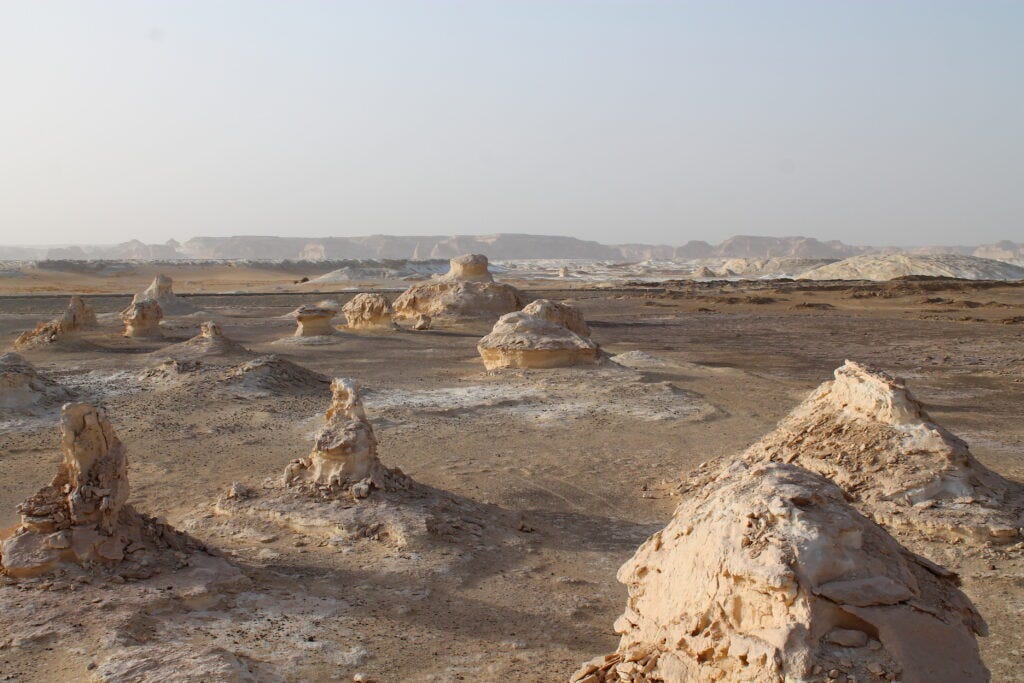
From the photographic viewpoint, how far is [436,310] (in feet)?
80.0

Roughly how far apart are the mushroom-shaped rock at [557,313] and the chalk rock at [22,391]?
29.0ft

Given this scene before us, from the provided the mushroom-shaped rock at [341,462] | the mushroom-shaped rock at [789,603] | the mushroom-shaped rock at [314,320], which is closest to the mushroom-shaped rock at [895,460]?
the mushroom-shaped rock at [789,603]

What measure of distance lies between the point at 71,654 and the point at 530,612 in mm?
2496

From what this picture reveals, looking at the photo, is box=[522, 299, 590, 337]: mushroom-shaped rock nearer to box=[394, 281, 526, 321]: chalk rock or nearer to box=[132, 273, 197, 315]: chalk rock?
box=[394, 281, 526, 321]: chalk rock

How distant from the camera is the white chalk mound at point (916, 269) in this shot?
183ft

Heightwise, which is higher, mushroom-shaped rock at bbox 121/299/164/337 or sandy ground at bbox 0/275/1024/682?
mushroom-shaped rock at bbox 121/299/164/337

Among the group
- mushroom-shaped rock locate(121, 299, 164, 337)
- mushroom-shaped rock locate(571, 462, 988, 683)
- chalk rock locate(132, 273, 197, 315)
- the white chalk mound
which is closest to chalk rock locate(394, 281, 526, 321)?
mushroom-shaped rock locate(121, 299, 164, 337)

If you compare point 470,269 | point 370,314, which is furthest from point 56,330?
point 470,269

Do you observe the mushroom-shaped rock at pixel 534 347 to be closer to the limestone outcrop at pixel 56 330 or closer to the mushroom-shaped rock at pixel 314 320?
the mushroom-shaped rock at pixel 314 320

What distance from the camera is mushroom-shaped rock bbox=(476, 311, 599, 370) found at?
14273 millimetres

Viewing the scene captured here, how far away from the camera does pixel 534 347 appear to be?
46.6 ft

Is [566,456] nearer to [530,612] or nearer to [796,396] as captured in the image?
[530,612]

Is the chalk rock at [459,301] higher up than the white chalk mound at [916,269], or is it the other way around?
the white chalk mound at [916,269]

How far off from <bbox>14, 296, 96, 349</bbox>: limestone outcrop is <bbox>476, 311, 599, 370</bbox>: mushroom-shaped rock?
32.1 ft
